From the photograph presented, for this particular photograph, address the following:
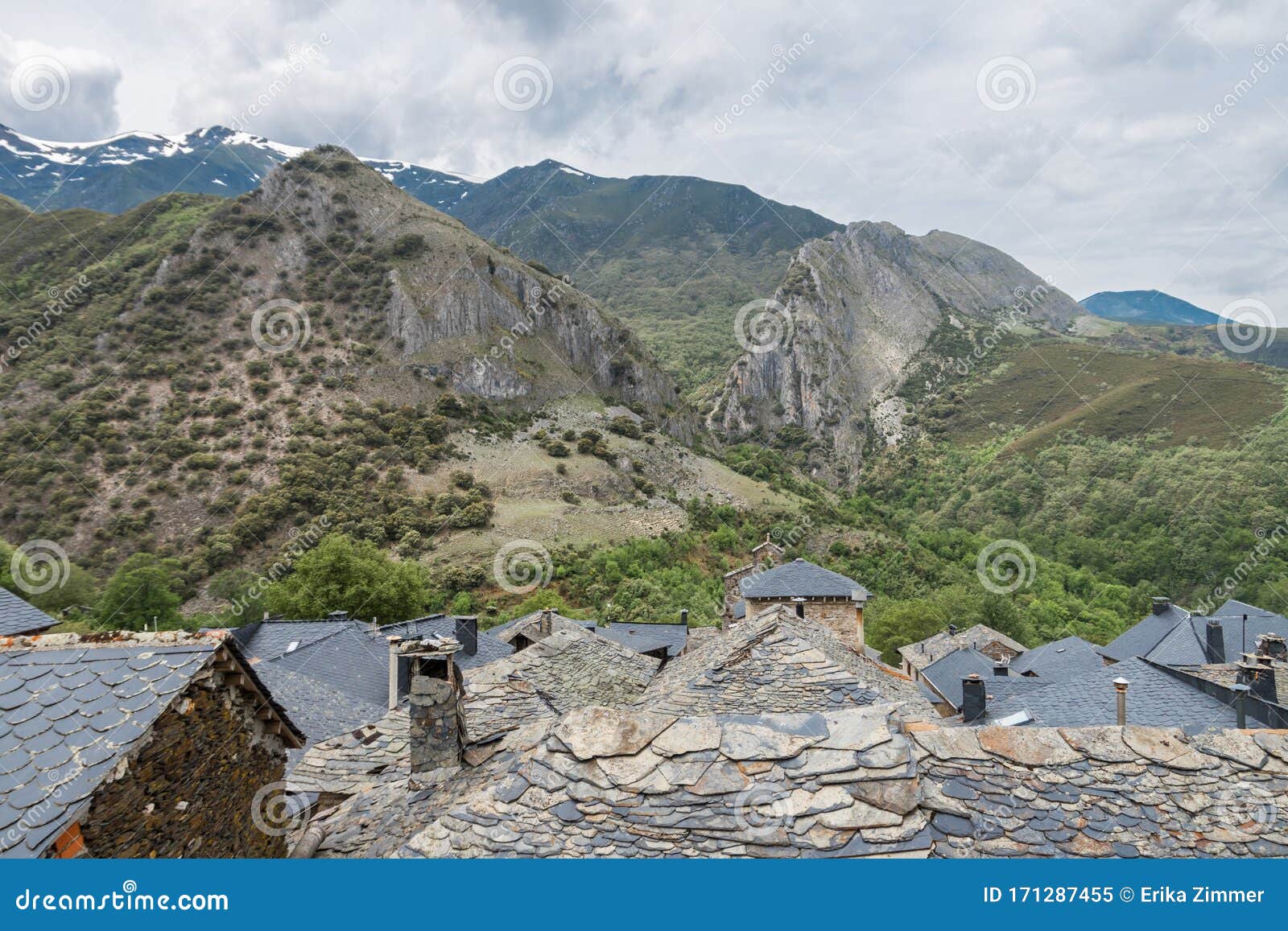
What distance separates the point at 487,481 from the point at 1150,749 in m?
77.1

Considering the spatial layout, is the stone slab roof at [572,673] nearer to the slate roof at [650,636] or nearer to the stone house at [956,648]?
the slate roof at [650,636]

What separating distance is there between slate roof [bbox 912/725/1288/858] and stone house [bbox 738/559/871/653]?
1529 cm

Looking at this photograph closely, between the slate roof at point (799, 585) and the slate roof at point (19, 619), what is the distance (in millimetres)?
20154

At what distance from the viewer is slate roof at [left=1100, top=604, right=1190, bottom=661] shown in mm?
→ 27203

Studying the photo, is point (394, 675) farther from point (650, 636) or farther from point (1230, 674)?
point (1230, 674)

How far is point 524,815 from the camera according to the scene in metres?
4.53

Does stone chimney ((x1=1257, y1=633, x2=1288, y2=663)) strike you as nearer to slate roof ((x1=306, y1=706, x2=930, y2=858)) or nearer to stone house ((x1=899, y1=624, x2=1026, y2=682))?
stone house ((x1=899, y1=624, x2=1026, y2=682))

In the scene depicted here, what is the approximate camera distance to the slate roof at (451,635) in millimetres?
20828

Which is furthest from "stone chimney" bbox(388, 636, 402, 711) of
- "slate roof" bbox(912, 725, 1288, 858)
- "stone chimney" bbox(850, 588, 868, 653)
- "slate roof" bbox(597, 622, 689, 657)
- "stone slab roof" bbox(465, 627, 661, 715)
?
"slate roof" bbox(597, 622, 689, 657)

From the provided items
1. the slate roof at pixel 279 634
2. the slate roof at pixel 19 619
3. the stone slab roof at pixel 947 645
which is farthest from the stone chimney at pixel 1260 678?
the slate roof at pixel 19 619

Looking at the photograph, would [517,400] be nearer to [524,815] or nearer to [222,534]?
[222,534]

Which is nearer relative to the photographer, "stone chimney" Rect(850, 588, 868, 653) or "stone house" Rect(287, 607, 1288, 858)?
"stone house" Rect(287, 607, 1288, 858)

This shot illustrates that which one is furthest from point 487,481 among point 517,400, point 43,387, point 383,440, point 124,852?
point 124,852

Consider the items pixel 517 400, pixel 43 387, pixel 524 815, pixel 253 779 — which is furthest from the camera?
pixel 517 400
